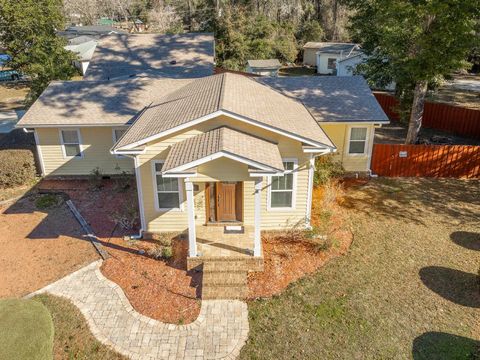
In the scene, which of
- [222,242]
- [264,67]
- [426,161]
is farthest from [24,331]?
[264,67]

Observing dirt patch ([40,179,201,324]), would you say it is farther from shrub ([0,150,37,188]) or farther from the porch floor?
shrub ([0,150,37,188])

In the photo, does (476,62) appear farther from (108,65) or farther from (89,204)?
(89,204)

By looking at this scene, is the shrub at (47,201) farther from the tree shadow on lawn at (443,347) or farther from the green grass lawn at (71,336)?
the tree shadow on lawn at (443,347)

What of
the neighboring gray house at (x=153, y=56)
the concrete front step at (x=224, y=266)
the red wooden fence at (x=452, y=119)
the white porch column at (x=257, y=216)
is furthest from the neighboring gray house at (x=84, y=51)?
the white porch column at (x=257, y=216)

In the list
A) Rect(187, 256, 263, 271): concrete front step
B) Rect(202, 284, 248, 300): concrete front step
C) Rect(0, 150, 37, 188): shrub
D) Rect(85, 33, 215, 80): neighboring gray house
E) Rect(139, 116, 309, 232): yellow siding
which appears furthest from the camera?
Rect(85, 33, 215, 80): neighboring gray house

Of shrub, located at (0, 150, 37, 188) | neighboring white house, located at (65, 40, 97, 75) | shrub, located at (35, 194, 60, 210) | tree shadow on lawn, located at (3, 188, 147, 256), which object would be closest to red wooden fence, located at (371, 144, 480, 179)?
tree shadow on lawn, located at (3, 188, 147, 256)

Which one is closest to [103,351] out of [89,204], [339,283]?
[339,283]

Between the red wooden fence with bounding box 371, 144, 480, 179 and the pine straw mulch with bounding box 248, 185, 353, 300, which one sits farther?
the red wooden fence with bounding box 371, 144, 480, 179
